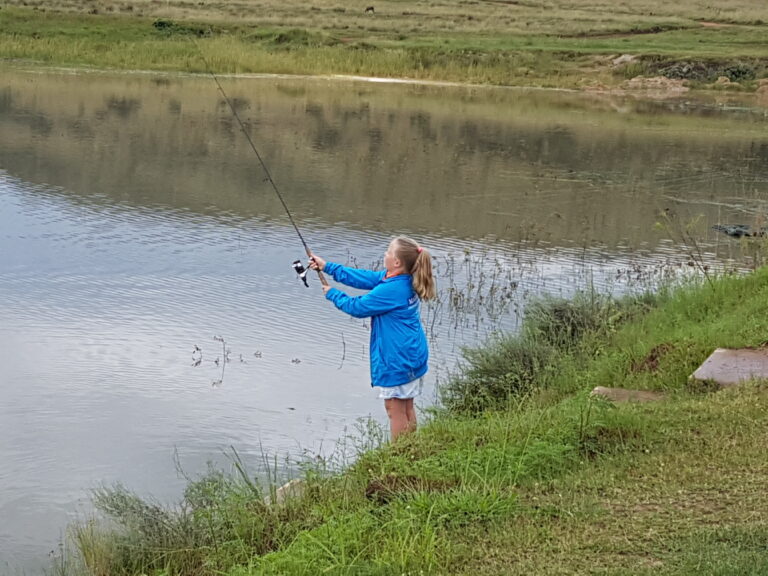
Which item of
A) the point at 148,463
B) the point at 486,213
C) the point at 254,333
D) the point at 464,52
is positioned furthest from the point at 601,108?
the point at 148,463

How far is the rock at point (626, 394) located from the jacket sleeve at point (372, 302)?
1301 mm

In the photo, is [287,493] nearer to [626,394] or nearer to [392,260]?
[392,260]

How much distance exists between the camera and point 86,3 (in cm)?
5497

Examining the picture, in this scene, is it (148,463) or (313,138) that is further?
(313,138)

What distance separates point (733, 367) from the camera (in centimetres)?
→ 737

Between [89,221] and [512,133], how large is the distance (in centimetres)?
1360

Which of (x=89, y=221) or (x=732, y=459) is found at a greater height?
(x=732, y=459)

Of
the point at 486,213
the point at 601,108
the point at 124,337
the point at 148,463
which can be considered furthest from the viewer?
the point at 601,108

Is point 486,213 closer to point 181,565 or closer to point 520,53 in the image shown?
point 181,565

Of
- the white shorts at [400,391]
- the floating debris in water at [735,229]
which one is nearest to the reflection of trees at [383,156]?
the floating debris in water at [735,229]

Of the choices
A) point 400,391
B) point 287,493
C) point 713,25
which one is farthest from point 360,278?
point 713,25

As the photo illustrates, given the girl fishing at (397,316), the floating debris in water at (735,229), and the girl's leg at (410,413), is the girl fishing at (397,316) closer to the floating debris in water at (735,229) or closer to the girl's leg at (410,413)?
the girl's leg at (410,413)

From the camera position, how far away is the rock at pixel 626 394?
6.95m

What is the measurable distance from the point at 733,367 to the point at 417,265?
221cm
